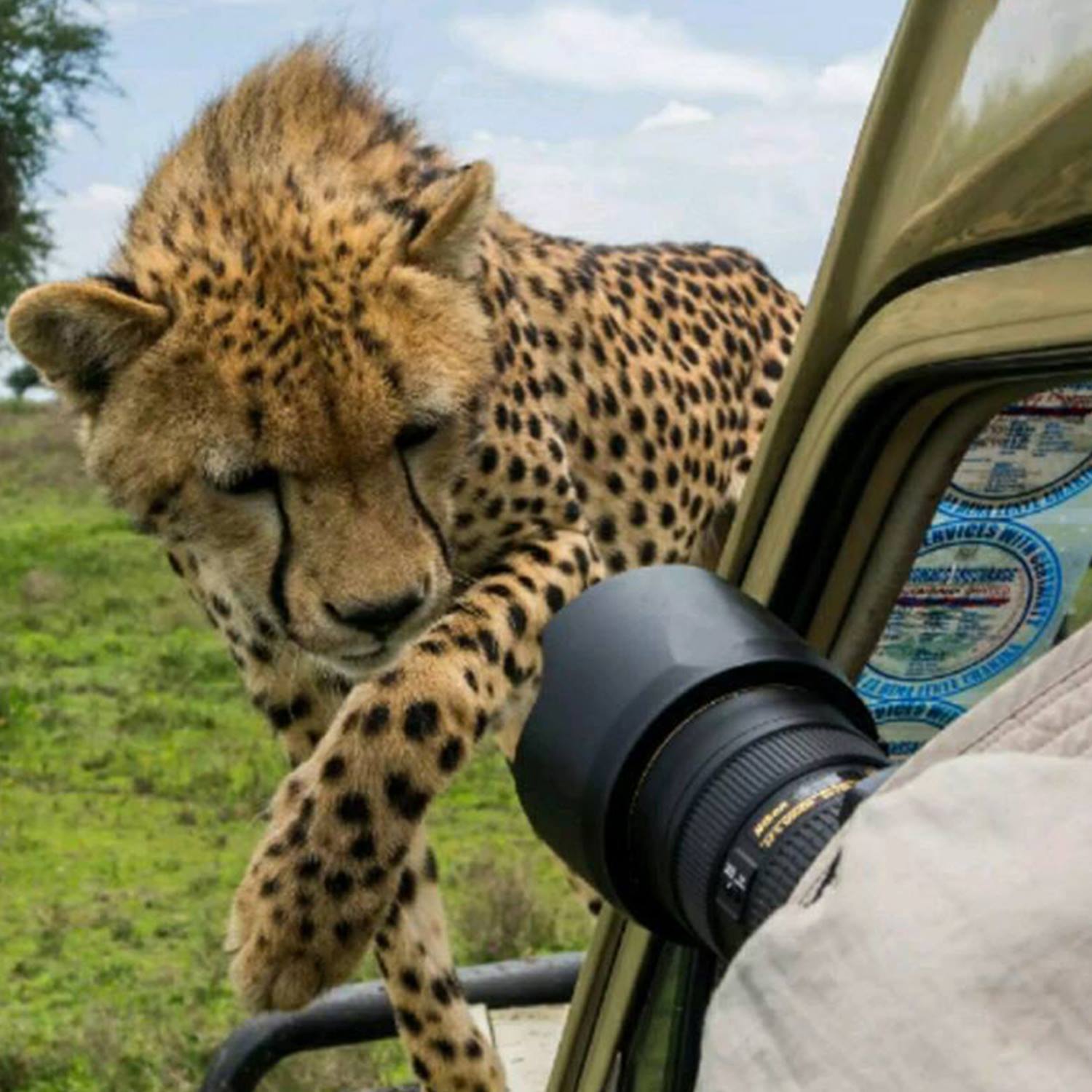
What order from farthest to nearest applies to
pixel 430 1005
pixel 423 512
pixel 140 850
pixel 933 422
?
A: pixel 140 850 → pixel 430 1005 → pixel 423 512 → pixel 933 422

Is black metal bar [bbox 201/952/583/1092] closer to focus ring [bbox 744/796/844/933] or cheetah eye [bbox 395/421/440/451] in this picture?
cheetah eye [bbox 395/421/440/451]

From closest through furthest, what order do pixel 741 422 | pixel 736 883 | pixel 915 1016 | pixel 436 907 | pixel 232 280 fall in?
1. pixel 915 1016
2. pixel 736 883
3. pixel 232 280
4. pixel 436 907
5. pixel 741 422

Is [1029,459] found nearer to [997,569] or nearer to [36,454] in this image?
[997,569]

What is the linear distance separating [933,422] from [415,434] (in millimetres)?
1066

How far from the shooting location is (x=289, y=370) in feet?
6.38

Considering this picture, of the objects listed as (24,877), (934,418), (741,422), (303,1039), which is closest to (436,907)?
(303,1039)

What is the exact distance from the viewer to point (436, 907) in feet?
8.31

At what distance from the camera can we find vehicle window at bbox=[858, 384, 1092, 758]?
1.00m

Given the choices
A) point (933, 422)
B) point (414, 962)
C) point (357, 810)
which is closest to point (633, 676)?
point (933, 422)

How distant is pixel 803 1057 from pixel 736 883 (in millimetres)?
296

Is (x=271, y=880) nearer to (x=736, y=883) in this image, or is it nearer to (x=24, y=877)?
(x=736, y=883)

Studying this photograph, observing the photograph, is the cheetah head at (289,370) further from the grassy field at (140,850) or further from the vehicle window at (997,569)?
the vehicle window at (997,569)

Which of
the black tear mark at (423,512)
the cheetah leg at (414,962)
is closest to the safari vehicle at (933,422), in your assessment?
the black tear mark at (423,512)

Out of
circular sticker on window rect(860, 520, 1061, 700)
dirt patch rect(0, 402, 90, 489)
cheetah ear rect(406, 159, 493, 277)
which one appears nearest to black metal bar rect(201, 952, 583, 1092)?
cheetah ear rect(406, 159, 493, 277)
